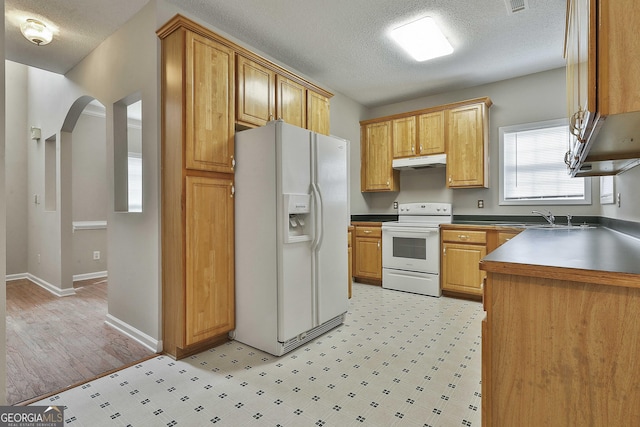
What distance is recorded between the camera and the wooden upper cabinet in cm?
470

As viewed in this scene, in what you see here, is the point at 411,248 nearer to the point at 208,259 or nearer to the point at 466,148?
the point at 466,148

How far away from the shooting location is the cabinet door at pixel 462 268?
A: 3.70 metres

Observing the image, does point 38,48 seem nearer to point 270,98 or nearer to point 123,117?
point 123,117

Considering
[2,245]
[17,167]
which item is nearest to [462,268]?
[2,245]

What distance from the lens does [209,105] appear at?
245 cm

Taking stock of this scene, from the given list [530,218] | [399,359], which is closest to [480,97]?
[530,218]

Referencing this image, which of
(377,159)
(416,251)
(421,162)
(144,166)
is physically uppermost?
Result: (377,159)

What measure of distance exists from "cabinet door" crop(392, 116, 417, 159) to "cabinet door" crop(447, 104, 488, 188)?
0.49 meters

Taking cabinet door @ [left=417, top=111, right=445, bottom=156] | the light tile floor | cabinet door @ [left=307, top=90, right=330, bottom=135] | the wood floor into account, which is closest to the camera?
the light tile floor

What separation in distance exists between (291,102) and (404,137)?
2.01 m

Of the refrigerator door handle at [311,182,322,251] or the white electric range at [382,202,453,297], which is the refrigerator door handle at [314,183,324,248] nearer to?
the refrigerator door handle at [311,182,322,251]

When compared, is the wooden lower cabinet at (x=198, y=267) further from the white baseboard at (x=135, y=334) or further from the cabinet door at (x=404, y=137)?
the cabinet door at (x=404, y=137)

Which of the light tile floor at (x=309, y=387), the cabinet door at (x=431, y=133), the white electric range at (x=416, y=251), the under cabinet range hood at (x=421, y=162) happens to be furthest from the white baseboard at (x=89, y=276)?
the cabinet door at (x=431, y=133)

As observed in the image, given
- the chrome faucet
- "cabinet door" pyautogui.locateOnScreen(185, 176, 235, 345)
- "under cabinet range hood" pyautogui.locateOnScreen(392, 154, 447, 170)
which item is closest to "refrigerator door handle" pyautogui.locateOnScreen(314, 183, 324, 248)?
"cabinet door" pyautogui.locateOnScreen(185, 176, 235, 345)
